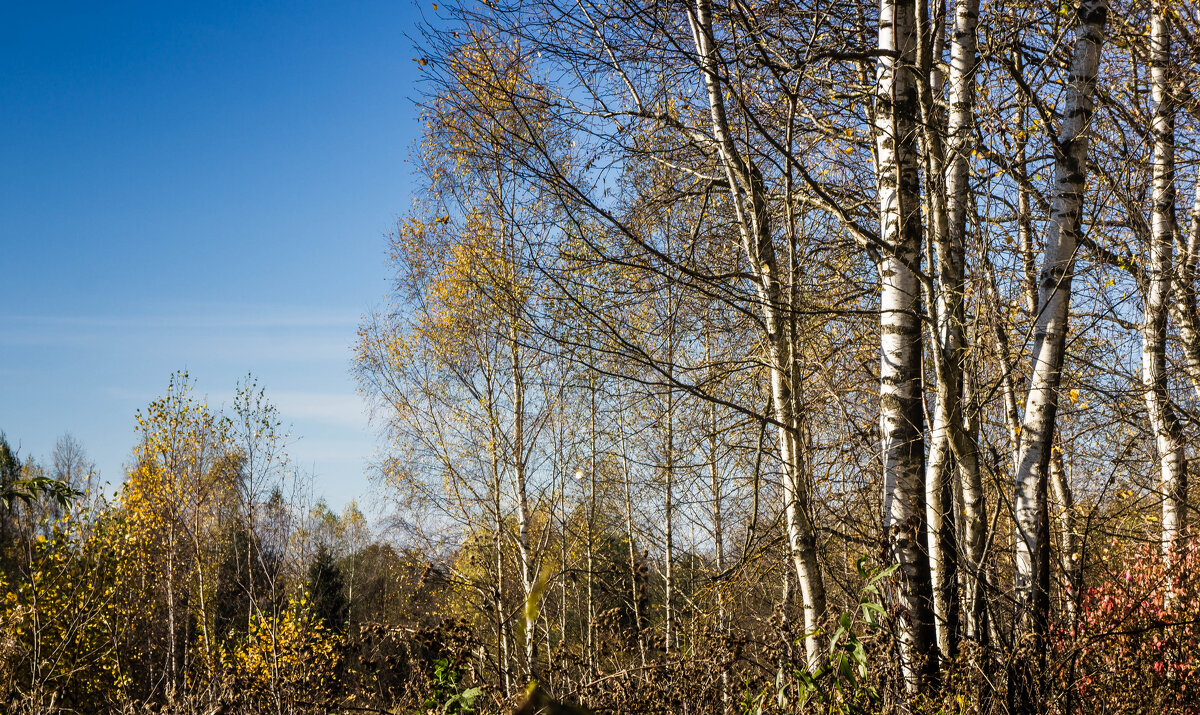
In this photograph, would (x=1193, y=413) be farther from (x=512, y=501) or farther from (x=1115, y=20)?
(x=512, y=501)

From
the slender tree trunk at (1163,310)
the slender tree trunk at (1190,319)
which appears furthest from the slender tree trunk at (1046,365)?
the slender tree trunk at (1190,319)

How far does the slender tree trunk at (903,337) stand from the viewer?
11.5ft

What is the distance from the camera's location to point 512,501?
999cm

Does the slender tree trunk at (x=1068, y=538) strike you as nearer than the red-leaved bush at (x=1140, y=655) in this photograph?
Yes

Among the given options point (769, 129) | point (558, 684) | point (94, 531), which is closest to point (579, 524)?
point (94, 531)

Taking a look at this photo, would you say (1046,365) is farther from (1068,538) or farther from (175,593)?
(175,593)

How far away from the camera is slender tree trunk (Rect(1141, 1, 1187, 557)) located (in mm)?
4781

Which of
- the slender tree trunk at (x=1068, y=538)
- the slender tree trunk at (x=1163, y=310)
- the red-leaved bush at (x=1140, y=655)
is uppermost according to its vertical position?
the slender tree trunk at (x=1163, y=310)

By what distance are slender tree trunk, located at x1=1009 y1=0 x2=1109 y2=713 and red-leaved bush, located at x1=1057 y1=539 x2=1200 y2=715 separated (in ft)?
0.54

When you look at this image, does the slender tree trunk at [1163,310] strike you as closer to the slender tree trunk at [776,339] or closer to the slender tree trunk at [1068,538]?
A: the slender tree trunk at [1068,538]

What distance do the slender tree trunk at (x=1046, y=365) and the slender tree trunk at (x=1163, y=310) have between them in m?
1.65

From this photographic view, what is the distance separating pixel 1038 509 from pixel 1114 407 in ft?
6.42

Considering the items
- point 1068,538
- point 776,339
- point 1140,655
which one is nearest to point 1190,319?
point 1068,538

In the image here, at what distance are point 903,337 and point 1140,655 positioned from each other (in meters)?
1.75
